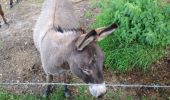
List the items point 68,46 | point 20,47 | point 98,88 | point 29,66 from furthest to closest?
point 20,47 → point 29,66 → point 68,46 → point 98,88

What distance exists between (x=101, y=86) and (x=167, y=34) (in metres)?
1.86

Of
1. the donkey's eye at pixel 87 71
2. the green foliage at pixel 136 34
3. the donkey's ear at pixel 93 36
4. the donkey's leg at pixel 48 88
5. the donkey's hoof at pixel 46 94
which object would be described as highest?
the donkey's ear at pixel 93 36

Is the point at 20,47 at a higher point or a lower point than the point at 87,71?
lower

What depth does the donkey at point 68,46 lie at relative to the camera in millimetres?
4023

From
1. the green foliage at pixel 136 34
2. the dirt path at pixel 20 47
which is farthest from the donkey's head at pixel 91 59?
the dirt path at pixel 20 47

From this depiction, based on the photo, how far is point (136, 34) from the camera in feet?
18.4

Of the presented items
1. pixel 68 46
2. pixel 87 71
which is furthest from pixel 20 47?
pixel 87 71

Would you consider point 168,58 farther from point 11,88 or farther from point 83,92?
point 11,88

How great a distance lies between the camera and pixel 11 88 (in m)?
5.71

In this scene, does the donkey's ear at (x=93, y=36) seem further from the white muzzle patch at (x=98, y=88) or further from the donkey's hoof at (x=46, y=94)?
the donkey's hoof at (x=46, y=94)

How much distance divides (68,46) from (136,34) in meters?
1.62

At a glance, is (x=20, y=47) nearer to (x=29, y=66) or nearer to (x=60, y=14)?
(x=29, y=66)

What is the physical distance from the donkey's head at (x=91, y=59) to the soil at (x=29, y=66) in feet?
4.92

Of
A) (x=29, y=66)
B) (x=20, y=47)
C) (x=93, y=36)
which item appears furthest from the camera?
(x=20, y=47)
